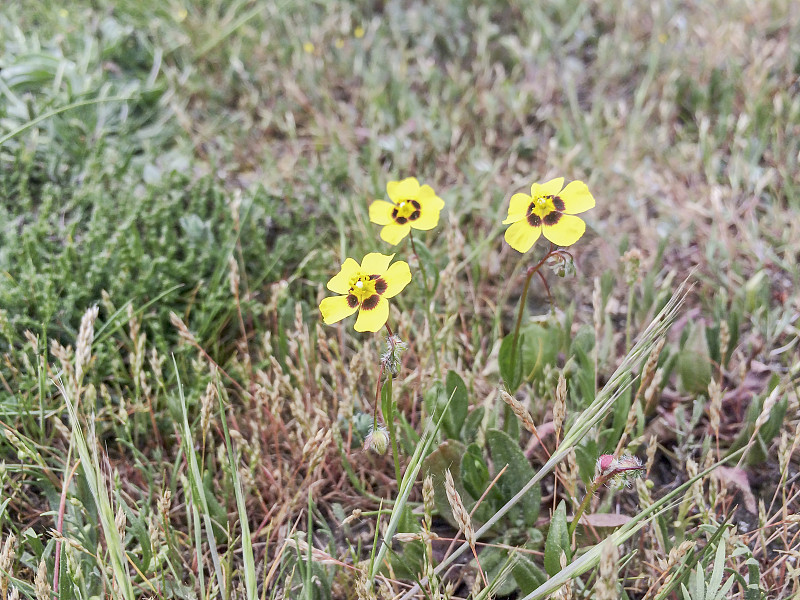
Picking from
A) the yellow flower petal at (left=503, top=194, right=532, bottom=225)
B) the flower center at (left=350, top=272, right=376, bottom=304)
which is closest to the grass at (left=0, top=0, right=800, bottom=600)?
the flower center at (left=350, top=272, right=376, bottom=304)

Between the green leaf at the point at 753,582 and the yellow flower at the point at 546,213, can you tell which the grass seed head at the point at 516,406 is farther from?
the green leaf at the point at 753,582

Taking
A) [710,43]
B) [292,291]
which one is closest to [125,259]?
[292,291]

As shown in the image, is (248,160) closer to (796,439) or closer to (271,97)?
(271,97)

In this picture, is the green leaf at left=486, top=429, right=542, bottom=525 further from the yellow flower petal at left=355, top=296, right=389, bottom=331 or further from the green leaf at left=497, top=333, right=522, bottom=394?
the yellow flower petal at left=355, top=296, right=389, bottom=331

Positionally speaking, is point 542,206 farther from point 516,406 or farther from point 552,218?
point 516,406

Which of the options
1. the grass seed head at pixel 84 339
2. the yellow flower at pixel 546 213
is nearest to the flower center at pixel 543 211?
the yellow flower at pixel 546 213

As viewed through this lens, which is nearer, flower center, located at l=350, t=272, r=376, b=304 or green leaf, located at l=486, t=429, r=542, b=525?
flower center, located at l=350, t=272, r=376, b=304

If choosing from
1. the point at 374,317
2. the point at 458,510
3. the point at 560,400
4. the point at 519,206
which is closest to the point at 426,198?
the point at 519,206
